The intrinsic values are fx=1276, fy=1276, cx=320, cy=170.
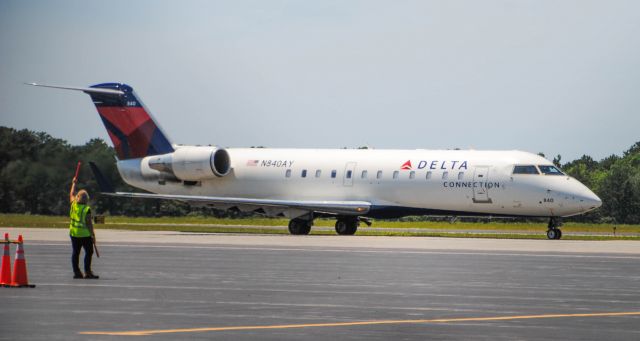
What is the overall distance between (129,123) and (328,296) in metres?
38.8

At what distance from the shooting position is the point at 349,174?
54.4 metres

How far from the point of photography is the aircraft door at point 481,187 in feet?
165

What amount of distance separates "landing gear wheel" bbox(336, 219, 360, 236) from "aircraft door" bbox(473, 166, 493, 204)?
18.6ft

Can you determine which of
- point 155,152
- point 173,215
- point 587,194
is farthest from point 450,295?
point 173,215

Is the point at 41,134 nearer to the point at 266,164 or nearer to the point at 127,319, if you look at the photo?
the point at 266,164

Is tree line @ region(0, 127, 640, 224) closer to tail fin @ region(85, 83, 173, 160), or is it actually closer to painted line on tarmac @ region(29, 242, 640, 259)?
tail fin @ region(85, 83, 173, 160)

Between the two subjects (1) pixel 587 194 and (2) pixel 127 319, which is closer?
(2) pixel 127 319

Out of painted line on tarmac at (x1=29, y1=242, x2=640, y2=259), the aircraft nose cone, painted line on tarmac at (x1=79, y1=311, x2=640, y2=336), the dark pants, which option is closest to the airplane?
the aircraft nose cone

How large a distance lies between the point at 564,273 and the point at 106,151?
42858mm

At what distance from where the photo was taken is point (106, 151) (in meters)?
66.9

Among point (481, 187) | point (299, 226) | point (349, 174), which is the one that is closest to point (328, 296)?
point (481, 187)

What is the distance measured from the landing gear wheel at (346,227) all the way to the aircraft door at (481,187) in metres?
5.66

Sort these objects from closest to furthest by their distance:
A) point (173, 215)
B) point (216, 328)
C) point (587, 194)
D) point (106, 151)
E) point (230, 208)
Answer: point (216, 328)
point (587, 194)
point (230, 208)
point (106, 151)
point (173, 215)

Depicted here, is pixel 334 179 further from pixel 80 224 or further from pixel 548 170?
pixel 80 224
